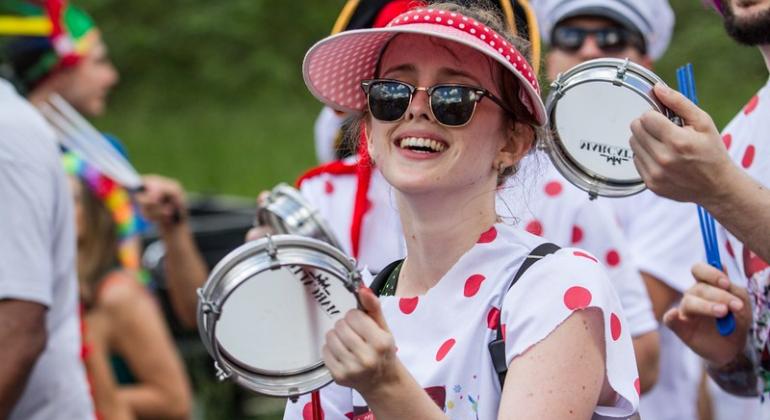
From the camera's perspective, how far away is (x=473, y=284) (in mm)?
2348

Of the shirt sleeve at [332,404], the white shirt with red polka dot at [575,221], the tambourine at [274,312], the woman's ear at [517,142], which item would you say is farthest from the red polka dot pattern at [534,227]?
the tambourine at [274,312]

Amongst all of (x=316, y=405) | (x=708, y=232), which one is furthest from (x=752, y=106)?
(x=316, y=405)

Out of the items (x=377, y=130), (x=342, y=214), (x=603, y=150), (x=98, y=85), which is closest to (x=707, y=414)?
(x=342, y=214)

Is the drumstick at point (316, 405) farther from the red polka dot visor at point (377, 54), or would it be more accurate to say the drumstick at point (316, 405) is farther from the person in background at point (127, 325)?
the person in background at point (127, 325)

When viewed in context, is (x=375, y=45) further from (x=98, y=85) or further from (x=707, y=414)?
(x=98, y=85)

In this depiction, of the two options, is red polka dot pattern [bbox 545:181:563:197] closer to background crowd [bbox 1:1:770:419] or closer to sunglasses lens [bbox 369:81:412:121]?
background crowd [bbox 1:1:770:419]

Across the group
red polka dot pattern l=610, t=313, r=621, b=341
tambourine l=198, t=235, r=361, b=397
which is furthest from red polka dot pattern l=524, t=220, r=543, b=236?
tambourine l=198, t=235, r=361, b=397

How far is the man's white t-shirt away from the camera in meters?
3.26

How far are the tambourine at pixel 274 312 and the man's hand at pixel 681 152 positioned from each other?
610 mm

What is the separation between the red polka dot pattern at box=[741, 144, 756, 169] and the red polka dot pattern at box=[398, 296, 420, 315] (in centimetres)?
102

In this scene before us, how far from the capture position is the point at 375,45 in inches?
99.7

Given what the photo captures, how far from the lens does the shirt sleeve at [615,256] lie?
362 cm

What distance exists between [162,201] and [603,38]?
1.83 meters

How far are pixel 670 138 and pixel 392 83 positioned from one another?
52 cm
